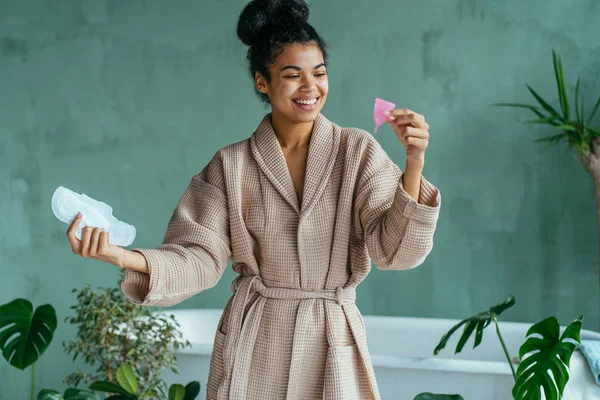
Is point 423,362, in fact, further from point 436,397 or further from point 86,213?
point 86,213

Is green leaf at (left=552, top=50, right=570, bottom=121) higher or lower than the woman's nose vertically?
higher

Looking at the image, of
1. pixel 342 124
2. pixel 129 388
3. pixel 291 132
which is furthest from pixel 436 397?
pixel 342 124

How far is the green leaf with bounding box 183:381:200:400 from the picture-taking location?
2.68 meters

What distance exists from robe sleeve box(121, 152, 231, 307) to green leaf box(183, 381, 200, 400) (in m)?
1.07

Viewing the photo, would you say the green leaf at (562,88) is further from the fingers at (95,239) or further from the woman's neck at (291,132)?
the fingers at (95,239)

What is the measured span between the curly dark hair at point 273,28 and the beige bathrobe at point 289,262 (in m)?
0.19

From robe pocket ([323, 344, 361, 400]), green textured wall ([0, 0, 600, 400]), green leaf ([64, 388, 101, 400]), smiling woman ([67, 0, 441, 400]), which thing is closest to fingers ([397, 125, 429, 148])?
smiling woman ([67, 0, 441, 400])

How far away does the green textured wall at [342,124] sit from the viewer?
3.53 meters

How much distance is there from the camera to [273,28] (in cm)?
165

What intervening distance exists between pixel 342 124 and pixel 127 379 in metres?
1.62

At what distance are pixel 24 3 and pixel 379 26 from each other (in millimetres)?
1690

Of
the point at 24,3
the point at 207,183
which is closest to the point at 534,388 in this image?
the point at 207,183

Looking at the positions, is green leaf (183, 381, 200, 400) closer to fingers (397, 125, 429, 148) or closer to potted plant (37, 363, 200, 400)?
potted plant (37, 363, 200, 400)

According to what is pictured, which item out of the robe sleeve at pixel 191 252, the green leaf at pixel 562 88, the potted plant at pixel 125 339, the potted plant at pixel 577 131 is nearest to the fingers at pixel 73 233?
the robe sleeve at pixel 191 252
